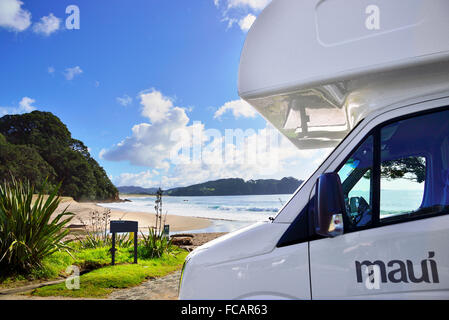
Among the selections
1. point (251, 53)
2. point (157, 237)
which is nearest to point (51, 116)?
point (157, 237)

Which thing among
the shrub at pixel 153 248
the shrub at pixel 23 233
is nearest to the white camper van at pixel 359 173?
the shrub at pixel 23 233

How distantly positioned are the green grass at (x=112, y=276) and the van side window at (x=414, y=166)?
562 cm

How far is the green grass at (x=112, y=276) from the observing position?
235 inches

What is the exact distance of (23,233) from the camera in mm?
6723

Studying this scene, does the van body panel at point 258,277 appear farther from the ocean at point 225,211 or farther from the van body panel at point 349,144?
the ocean at point 225,211

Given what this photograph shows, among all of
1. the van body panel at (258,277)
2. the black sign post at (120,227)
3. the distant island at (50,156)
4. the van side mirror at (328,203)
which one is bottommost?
the black sign post at (120,227)

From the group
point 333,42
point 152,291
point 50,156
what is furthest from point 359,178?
point 50,156

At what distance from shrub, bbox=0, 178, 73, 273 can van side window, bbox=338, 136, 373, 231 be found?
649cm

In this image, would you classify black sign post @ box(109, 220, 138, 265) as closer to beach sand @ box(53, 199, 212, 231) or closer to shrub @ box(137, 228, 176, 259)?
shrub @ box(137, 228, 176, 259)

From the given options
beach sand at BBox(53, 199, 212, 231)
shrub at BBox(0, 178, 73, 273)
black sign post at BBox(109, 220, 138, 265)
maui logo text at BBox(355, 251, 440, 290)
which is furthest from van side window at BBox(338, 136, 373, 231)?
beach sand at BBox(53, 199, 212, 231)

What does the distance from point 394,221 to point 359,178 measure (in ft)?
1.13

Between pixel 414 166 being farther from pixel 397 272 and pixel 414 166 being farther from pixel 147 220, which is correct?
pixel 147 220

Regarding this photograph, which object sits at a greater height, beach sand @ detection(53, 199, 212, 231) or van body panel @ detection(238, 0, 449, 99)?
van body panel @ detection(238, 0, 449, 99)

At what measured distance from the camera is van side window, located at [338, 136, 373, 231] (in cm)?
204
